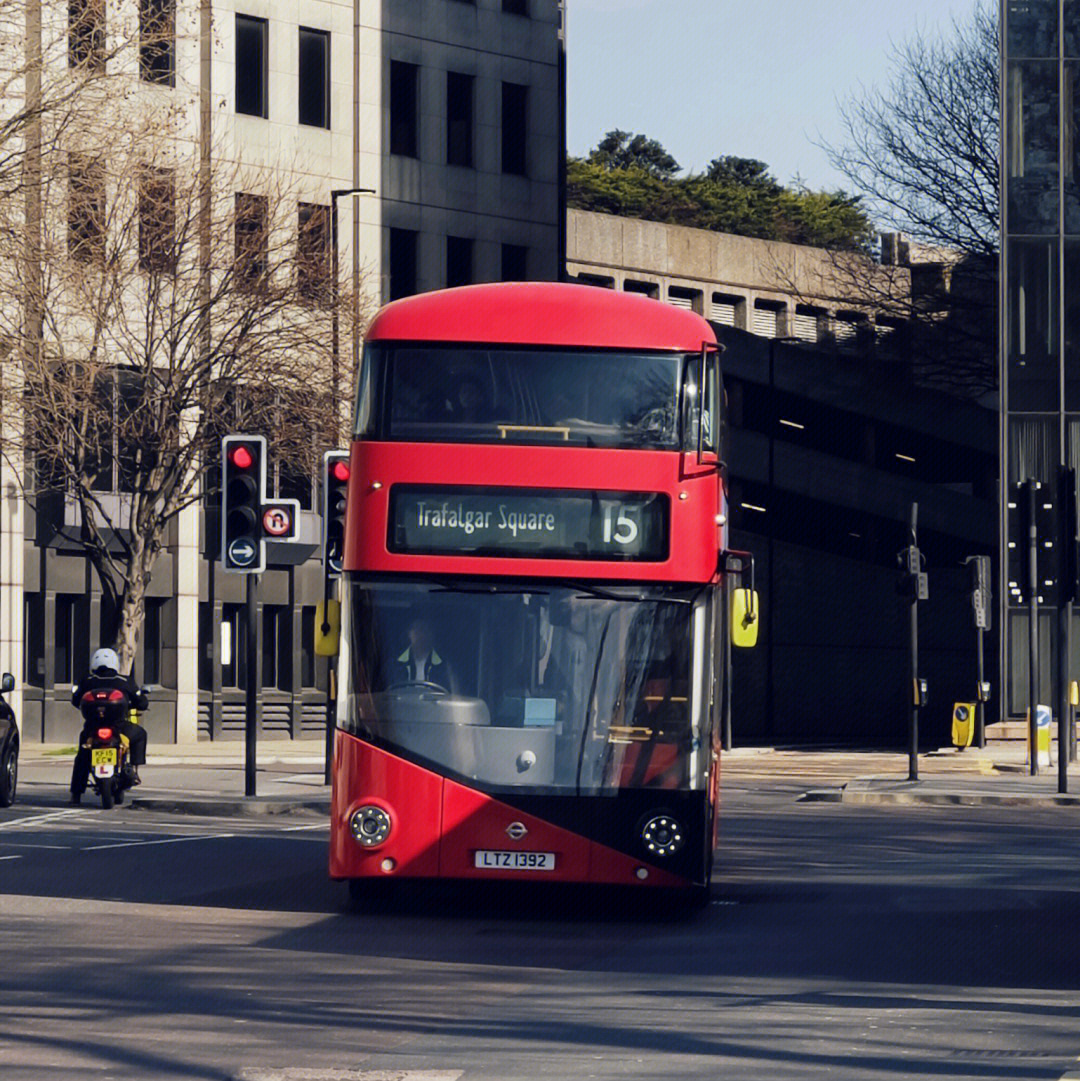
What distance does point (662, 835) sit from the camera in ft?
46.6

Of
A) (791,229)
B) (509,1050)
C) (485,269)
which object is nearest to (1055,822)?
(509,1050)

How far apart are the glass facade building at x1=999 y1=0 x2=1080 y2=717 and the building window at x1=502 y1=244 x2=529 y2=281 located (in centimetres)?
1250

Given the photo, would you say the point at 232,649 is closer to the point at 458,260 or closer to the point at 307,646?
the point at 307,646

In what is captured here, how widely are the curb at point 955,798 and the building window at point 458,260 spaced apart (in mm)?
25347

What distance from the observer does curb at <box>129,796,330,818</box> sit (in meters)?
23.8

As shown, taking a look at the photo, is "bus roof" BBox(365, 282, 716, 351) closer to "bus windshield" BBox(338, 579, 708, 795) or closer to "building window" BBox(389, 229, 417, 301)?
"bus windshield" BBox(338, 579, 708, 795)

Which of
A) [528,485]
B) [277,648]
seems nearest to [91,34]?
[528,485]

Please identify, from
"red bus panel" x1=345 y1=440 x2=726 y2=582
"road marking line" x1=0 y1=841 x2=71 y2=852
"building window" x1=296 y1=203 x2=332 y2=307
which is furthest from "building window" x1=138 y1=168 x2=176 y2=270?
"red bus panel" x1=345 y1=440 x2=726 y2=582

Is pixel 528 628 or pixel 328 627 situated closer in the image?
pixel 528 628

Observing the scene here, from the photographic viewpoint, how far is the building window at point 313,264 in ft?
121

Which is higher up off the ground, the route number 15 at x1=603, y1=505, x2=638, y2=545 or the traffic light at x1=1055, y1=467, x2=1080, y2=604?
the traffic light at x1=1055, y1=467, x2=1080, y2=604

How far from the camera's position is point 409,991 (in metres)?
11.0

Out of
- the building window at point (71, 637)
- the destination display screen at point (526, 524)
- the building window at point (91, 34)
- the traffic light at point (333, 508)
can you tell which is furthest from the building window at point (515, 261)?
the destination display screen at point (526, 524)

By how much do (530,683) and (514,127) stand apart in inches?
1560
